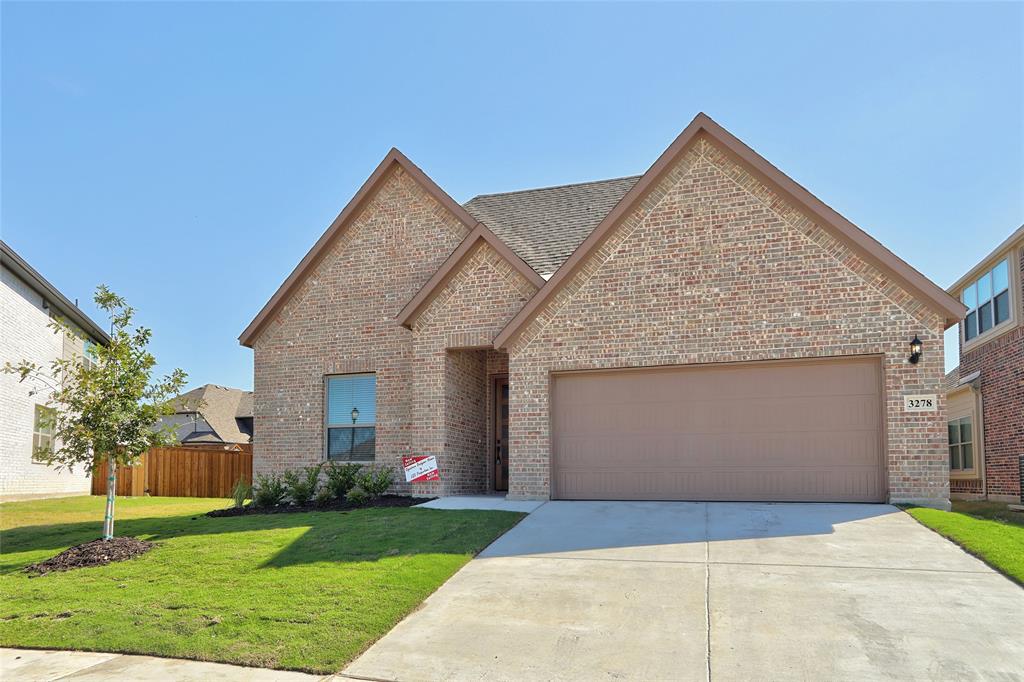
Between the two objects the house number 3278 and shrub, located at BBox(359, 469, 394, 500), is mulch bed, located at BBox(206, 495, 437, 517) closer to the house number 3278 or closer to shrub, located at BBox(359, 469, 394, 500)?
shrub, located at BBox(359, 469, 394, 500)

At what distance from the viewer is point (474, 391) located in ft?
54.0

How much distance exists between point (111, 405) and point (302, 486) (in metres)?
5.21

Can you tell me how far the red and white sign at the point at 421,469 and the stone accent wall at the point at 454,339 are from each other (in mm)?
131

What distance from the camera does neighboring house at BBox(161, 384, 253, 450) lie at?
134ft

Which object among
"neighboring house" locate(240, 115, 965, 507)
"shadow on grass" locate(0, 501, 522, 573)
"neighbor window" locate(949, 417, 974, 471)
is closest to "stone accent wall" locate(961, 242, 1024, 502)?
"neighbor window" locate(949, 417, 974, 471)

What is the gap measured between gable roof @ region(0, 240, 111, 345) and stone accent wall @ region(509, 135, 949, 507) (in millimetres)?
10583

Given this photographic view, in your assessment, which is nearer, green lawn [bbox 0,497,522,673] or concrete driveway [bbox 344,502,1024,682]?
concrete driveway [bbox 344,502,1024,682]

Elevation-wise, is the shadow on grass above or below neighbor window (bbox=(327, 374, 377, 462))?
below

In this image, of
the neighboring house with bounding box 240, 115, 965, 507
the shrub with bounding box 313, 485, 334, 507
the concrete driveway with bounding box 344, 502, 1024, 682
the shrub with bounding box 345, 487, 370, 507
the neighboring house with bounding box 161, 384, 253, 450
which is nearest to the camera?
the concrete driveway with bounding box 344, 502, 1024, 682

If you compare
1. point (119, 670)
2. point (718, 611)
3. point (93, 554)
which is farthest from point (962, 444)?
point (119, 670)

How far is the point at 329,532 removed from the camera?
35.9 ft

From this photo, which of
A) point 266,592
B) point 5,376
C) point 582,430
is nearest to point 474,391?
point 582,430

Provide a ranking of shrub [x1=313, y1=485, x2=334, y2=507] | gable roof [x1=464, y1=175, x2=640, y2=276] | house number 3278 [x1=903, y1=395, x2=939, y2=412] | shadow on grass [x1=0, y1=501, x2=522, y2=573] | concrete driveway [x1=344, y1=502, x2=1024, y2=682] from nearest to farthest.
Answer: concrete driveway [x1=344, y1=502, x2=1024, y2=682] → shadow on grass [x1=0, y1=501, x2=522, y2=573] → house number 3278 [x1=903, y1=395, x2=939, y2=412] → shrub [x1=313, y1=485, x2=334, y2=507] → gable roof [x1=464, y1=175, x2=640, y2=276]

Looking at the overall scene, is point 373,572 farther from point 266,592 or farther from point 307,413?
point 307,413
